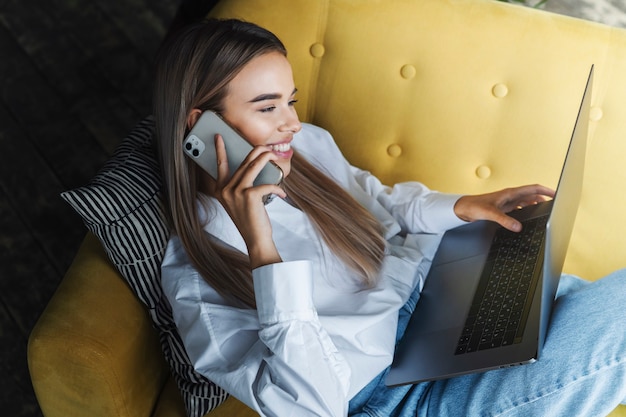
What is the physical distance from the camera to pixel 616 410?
1406mm

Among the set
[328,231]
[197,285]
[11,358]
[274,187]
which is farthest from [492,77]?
[11,358]

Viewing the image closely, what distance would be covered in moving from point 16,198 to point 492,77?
4.79 feet

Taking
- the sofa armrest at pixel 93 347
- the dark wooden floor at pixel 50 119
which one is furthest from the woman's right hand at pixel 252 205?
the dark wooden floor at pixel 50 119

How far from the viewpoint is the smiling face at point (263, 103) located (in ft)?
4.23

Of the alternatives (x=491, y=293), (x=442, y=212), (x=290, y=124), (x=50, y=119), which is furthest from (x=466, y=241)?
(x=50, y=119)

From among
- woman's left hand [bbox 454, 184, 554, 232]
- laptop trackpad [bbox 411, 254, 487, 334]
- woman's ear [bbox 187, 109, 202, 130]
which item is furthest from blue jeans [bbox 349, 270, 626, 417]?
woman's ear [bbox 187, 109, 202, 130]

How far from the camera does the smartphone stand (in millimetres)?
1269

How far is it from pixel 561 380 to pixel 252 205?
0.57 m

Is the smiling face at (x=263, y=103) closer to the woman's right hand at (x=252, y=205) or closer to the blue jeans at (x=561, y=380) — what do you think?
the woman's right hand at (x=252, y=205)

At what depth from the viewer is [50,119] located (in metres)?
2.46

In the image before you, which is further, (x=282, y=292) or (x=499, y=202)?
(x=499, y=202)

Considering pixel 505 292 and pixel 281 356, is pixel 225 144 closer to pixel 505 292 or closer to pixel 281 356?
pixel 281 356

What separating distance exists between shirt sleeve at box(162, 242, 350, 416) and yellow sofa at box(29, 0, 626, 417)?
0.62 feet

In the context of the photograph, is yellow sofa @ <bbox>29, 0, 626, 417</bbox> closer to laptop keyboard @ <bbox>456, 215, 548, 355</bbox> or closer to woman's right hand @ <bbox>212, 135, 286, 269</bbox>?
laptop keyboard @ <bbox>456, 215, 548, 355</bbox>
